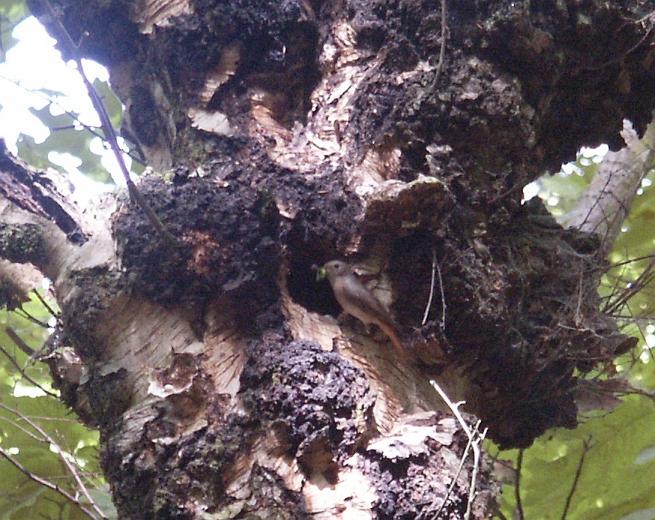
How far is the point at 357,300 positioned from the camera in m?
1.48

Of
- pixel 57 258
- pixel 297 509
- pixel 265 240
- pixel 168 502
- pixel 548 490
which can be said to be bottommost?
pixel 548 490

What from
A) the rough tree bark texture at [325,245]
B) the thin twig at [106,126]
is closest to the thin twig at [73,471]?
the rough tree bark texture at [325,245]

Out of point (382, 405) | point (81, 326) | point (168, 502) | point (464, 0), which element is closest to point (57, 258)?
point (81, 326)

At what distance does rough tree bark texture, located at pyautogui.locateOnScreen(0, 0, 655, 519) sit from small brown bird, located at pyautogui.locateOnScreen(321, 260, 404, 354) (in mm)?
36

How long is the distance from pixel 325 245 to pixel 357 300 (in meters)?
0.16

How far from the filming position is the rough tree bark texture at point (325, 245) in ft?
4.29

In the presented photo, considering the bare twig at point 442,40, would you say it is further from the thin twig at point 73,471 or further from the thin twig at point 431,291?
the thin twig at point 73,471

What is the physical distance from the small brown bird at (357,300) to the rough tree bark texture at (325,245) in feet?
0.12

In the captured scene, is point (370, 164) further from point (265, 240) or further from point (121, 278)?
→ point (121, 278)

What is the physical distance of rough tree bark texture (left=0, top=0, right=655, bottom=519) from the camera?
1307 mm

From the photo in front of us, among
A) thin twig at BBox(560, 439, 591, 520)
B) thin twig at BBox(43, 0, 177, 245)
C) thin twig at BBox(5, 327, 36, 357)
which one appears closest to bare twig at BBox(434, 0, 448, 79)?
thin twig at BBox(43, 0, 177, 245)

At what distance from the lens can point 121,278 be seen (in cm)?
153

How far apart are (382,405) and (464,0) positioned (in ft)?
3.15

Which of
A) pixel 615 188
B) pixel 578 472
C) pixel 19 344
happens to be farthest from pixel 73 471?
pixel 615 188
